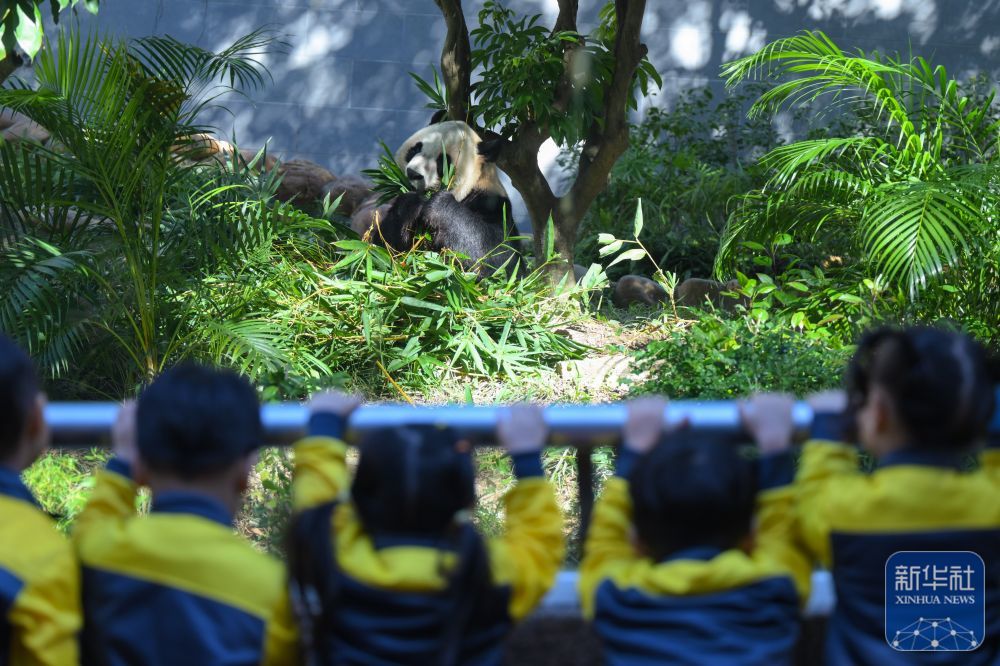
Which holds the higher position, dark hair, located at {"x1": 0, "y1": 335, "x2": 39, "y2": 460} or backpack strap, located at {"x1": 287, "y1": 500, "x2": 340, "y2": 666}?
dark hair, located at {"x1": 0, "y1": 335, "x2": 39, "y2": 460}

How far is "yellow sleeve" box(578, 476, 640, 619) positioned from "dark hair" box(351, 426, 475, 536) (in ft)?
0.75

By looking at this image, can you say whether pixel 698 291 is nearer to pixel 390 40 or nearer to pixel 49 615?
pixel 390 40

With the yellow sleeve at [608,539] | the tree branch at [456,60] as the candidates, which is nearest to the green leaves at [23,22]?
the yellow sleeve at [608,539]

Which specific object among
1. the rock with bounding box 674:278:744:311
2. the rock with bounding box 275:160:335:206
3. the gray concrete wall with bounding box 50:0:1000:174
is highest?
the gray concrete wall with bounding box 50:0:1000:174

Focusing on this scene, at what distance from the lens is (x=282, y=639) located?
134cm

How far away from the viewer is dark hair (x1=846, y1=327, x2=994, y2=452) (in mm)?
1354


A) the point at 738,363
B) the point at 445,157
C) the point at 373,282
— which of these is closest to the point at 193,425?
the point at 738,363

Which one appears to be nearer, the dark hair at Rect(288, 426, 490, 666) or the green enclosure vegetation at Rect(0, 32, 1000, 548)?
the dark hair at Rect(288, 426, 490, 666)

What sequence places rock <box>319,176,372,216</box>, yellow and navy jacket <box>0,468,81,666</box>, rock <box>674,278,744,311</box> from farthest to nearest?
rock <box>319,176,372,216</box> < rock <box>674,278,744,311</box> < yellow and navy jacket <box>0,468,81,666</box>

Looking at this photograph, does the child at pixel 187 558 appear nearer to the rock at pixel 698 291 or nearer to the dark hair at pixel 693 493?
the dark hair at pixel 693 493

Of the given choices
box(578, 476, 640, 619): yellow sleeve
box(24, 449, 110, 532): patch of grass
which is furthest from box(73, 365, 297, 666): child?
box(24, 449, 110, 532): patch of grass

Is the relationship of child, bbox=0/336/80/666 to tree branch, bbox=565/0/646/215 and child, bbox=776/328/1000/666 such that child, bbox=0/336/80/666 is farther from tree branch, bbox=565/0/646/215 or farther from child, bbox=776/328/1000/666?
tree branch, bbox=565/0/646/215

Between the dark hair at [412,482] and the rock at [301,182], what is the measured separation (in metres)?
7.80

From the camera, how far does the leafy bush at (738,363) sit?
13.0ft
